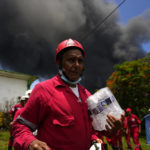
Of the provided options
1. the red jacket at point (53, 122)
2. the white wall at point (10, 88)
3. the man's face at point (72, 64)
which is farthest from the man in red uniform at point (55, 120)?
the white wall at point (10, 88)

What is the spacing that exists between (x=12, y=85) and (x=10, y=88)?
46 cm

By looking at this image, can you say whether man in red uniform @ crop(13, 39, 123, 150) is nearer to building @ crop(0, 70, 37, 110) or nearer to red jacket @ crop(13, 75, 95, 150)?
red jacket @ crop(13, 75, 95, 150)

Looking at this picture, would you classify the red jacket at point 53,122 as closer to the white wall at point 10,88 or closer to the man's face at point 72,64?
the man's face at point 72,64

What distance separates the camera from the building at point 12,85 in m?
24.8

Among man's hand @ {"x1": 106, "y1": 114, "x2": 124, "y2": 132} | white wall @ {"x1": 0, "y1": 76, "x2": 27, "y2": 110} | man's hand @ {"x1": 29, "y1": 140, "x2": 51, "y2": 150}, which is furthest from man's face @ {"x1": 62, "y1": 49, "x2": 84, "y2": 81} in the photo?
white wall @ {"x1": 0, "y1": 76, "x2": 27, "y2": 110}

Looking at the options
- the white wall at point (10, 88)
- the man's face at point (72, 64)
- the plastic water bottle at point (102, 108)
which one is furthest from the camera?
the white wall at point (10, 88)

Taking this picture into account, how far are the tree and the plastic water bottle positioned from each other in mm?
18532

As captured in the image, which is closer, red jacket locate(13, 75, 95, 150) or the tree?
red jacket locate(13, 75, 95, 150)

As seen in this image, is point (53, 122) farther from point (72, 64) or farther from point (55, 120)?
point (72, 64)

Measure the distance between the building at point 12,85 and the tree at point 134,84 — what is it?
11.4 metres

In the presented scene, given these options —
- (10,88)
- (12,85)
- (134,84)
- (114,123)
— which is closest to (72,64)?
(114,123)

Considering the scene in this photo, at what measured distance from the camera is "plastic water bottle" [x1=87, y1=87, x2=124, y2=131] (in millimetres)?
1674

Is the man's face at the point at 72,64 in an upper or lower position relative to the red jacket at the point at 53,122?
upper

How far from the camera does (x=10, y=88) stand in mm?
25594
